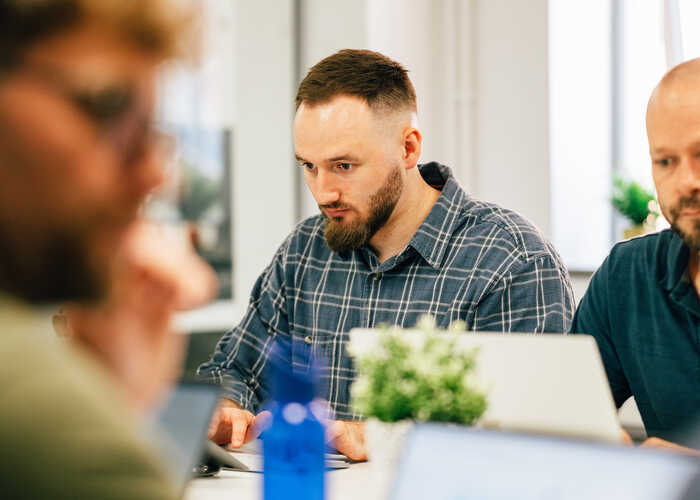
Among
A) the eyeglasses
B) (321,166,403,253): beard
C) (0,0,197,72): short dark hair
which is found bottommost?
(321,166,403,253): beard

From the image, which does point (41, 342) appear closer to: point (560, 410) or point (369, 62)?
point (560, 410)

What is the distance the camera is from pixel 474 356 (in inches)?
38.1

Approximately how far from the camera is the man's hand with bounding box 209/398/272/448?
1.53 m

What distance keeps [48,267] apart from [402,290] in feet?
4.74

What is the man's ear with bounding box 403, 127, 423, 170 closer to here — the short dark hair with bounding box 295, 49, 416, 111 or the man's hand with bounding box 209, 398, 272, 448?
the short dark hair with bounding box 295, 49, 416, 111

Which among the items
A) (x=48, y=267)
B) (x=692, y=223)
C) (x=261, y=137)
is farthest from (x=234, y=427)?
(x=261, y=137)

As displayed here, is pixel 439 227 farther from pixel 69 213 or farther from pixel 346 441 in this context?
pixel 69 213

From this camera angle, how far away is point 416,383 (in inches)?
37.1

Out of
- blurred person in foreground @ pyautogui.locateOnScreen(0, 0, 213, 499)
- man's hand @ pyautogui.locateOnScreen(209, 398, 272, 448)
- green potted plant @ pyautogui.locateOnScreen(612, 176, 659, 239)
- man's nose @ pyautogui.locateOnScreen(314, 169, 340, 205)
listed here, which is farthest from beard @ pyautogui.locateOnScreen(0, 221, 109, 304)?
green potted plant @ pyautogui.locateOnScreen(612, 176, 659, 239)

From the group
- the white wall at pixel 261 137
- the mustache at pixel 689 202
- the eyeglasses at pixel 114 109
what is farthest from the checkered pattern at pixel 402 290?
the white wall at pixel 261 137

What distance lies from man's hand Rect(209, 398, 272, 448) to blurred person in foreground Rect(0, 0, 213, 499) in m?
1.06

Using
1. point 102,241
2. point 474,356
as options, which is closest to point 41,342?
point 102,241

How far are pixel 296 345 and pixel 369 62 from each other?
0.71 m

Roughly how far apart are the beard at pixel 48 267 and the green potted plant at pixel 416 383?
52 centimetres
